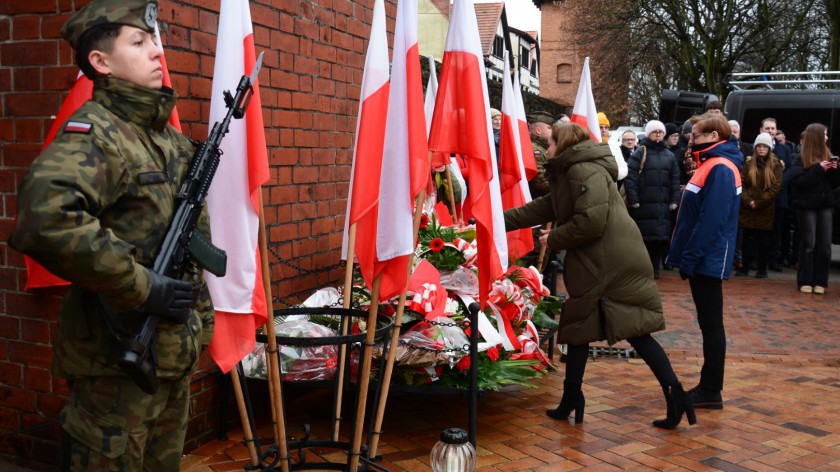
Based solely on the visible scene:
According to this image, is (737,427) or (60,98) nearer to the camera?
(60,98)

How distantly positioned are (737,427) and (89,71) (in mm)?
4264

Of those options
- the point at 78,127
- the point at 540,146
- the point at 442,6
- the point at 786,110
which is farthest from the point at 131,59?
the point at 442,6

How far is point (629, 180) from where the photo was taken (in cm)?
1111

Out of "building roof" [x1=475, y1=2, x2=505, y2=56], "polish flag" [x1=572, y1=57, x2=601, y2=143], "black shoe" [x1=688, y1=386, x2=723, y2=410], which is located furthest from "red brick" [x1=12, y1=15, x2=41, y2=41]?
"building roof" [x1=475, y1=2, x2=505, y2=56]

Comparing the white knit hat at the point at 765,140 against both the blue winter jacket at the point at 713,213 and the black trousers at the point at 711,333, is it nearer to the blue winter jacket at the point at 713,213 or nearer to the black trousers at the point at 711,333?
the blue winter jacket at the point at 713,213

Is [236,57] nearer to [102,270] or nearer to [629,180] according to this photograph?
[102,270]

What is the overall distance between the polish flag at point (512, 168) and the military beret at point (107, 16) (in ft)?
9.59

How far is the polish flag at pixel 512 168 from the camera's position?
5285 millimetres

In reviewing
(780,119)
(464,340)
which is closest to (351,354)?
(464,340)

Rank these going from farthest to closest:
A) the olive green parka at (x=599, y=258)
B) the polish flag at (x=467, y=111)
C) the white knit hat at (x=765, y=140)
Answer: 1. the white knit hat at (x=765, y=140)
2. the olive green parka at (x=599, y=258)
3. the polish flag at (x=467, y=111)

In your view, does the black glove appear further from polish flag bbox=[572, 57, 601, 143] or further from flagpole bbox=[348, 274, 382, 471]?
polish flag bbox=[572, 57, 601, 143]

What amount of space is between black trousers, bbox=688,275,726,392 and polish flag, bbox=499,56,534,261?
117 centimetres

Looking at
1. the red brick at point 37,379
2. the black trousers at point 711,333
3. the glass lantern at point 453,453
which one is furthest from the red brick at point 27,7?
the black trousers at point 711,333

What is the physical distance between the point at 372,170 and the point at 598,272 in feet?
5.95
